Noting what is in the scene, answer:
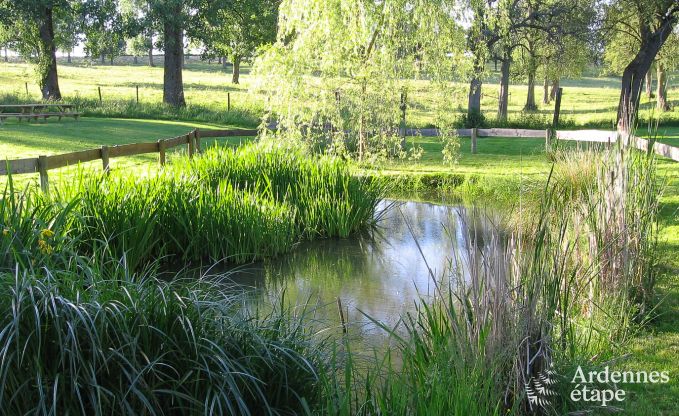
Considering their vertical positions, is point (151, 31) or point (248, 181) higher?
point (151, 31)

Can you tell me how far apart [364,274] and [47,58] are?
25032 mm

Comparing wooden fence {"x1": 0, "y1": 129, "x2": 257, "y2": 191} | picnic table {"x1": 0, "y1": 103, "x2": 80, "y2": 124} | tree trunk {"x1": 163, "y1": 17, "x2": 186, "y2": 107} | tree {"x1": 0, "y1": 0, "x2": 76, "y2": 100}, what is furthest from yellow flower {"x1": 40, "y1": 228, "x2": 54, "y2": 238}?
tree trunk {"x1": 163, "y1": 17, "x2": 186, "y2": 107}

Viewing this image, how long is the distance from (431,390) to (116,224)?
4882 mm

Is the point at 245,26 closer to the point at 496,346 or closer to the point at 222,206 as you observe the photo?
the point at 222,206

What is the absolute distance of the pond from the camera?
21.3 ft

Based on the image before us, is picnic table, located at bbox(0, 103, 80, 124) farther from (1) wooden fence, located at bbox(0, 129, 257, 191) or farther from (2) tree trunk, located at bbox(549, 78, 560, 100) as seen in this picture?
(2) tree trunk, located at bbox(549, 78, 560, 100)

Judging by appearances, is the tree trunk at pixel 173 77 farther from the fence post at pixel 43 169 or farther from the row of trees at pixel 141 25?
the fence post at pixel 43 169

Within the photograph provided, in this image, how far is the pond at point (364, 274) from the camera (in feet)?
21.3

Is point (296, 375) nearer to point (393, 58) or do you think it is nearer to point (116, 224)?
point (116, 224)

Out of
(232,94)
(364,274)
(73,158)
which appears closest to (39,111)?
(232,94)

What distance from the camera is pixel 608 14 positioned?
88.1 feet

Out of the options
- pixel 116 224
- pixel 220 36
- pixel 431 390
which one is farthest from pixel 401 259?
pixel 220 36

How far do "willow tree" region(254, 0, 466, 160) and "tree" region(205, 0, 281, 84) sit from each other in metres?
19.2

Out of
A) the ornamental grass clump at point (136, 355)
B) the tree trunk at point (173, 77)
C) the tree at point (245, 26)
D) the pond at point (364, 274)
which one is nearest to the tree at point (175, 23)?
the tree trunk at point (173, 77)
